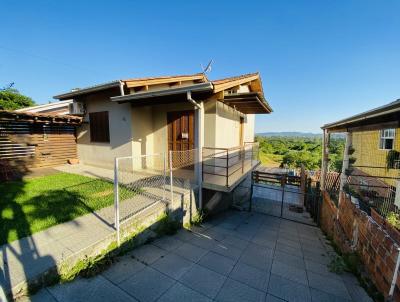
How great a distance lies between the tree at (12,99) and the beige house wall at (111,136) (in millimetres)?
17276

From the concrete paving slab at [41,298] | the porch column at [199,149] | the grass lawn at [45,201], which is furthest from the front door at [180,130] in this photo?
the concrete paving slab at [41,298]

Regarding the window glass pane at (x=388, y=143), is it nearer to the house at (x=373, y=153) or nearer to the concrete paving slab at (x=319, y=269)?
the house at (x=373, y=153)

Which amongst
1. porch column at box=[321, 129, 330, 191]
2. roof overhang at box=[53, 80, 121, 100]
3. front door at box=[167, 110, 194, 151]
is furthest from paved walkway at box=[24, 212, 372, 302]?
roof overhang at box=[53, 80, 121, 100]

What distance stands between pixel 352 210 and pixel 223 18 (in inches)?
365

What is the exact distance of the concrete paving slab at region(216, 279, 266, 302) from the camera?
2.64 metres

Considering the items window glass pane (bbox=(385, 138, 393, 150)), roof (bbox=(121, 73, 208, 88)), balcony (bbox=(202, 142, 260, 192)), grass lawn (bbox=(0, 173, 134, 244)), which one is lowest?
grass lawn (bbox=(0, 173, 134, 244))

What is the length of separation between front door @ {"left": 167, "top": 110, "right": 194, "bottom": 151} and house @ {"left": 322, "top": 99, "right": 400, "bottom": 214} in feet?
15.5

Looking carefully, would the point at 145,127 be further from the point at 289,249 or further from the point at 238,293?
the point at 238,293

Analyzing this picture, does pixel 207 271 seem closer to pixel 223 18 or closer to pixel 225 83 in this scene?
pixel 225 83

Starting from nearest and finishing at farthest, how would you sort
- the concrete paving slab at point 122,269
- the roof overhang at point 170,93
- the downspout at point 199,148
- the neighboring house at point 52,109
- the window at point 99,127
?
the concrete paving slab at point 122,269
the roof overhang at point 170,93
the downspout at point 199,148
the window at point 99,127
the neighboring house at point 52,109

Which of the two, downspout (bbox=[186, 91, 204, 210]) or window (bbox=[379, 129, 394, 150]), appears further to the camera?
window (bbox=[379, 129, 394, 150])

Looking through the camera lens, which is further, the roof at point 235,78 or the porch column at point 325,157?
the porch column at point 325,157

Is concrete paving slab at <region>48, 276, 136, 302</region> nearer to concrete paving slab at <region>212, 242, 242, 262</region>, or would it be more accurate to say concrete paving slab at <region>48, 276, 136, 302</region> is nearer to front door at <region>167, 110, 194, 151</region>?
concrete paving slab at <region>212, 242, 242, 262</region>

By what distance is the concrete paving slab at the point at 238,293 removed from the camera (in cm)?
264
